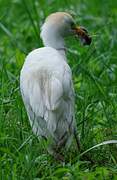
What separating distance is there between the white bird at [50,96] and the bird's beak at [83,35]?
463 millimetres

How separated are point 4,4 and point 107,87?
105 inches

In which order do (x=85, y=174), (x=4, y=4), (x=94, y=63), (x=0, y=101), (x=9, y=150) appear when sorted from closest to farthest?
(x=85, y=174), (x=9, y=150), (x=0, y=101), (x=94, y=63), (x=4, y=4)

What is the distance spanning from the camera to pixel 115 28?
30.4 feet

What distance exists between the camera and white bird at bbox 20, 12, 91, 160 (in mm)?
5883

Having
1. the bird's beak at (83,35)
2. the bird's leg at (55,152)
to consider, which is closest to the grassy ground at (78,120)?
the bird's leg at (55,152)

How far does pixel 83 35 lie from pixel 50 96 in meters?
1.14

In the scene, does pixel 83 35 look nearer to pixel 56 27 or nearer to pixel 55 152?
pixel 56 27

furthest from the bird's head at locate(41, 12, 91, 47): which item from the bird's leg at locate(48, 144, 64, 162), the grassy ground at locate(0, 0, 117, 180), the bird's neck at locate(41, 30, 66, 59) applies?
the bird's leg at locate(48, 144, 64, 162)

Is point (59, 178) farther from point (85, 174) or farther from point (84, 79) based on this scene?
point (84, 79)

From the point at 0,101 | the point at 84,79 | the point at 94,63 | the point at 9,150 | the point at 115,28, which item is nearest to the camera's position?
the point at 9,150

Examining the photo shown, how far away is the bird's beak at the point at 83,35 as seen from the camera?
22.2ft

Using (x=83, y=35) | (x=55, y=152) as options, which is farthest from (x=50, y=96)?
(x=83, y=35)

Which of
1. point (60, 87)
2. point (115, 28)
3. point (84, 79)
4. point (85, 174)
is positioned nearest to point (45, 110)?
point (60, 87)

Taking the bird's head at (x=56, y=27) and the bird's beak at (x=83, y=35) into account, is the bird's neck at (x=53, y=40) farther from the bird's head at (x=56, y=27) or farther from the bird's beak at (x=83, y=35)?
the bird's beak at (x=83, y=35)
